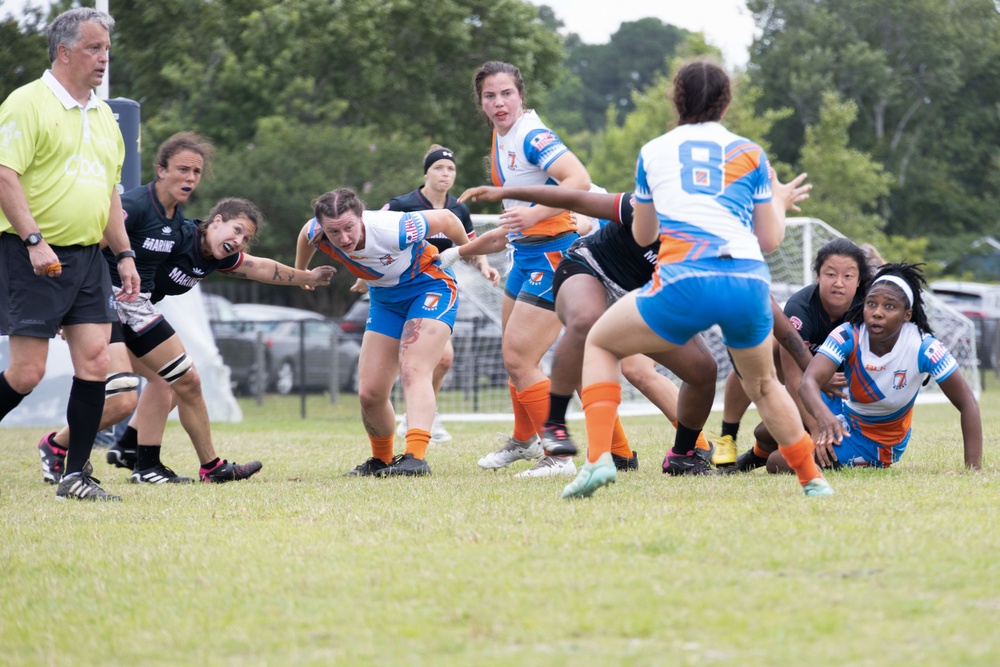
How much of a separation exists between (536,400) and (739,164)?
265cm

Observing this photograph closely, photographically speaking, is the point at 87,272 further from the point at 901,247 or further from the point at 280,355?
the point at 901,247

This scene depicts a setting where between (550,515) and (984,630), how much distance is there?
7.17ft

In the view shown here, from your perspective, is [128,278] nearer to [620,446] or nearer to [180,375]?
[180,375]

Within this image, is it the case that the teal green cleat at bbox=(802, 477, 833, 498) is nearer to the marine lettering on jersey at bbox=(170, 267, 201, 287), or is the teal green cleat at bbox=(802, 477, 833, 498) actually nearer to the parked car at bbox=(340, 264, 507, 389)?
the marine lettering on jersey at bbox=(170, 267, 201, 287)

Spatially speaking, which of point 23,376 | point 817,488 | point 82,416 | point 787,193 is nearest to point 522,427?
point 817,488

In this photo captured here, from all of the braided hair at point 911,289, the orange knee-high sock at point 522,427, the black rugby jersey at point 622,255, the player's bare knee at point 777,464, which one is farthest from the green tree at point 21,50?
the braided hair at point 911,289

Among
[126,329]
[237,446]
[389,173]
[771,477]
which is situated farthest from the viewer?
[389,173]

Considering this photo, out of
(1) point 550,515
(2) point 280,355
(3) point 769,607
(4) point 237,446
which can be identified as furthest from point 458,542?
(2) point 280,355

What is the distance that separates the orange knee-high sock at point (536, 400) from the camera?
287 inches

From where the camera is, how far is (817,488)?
543 cm

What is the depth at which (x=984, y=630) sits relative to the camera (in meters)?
3.14

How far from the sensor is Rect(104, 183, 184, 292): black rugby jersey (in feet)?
23.1

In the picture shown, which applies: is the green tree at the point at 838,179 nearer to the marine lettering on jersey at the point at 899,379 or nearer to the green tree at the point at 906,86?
the green tree at the point at 906,86

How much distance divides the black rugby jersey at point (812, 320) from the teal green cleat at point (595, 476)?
2.25 meters
